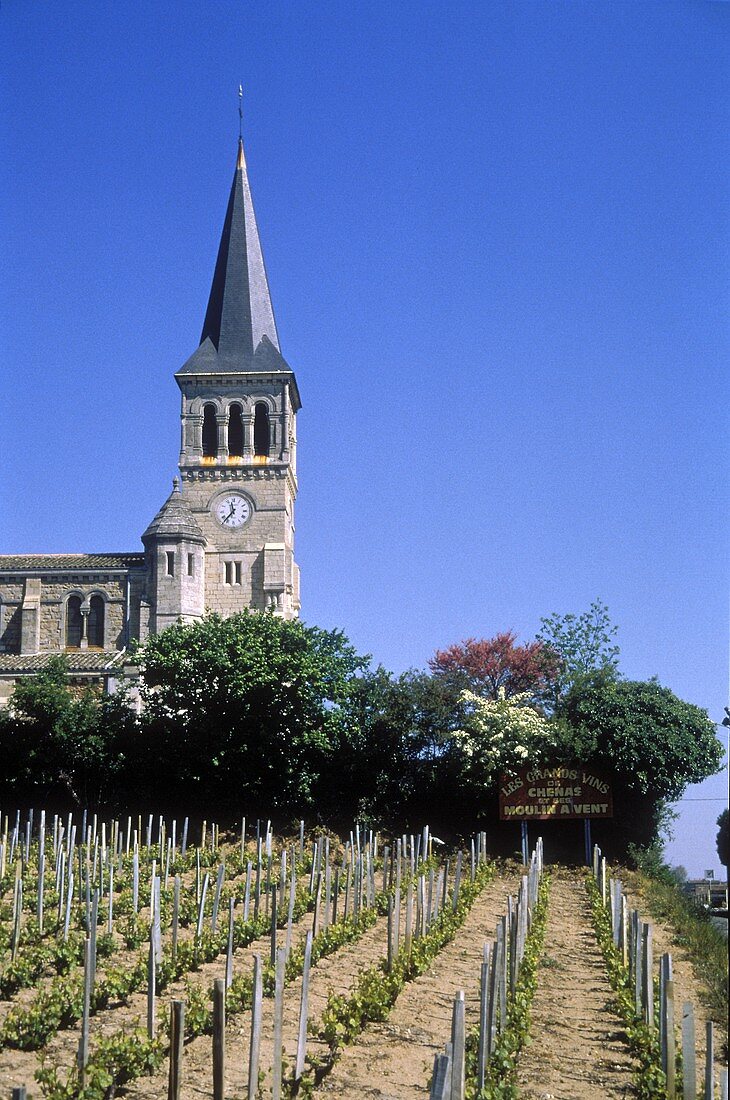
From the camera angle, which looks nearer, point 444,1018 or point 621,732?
point 444,1018

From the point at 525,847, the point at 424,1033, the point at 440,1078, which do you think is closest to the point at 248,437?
the point at 525,847

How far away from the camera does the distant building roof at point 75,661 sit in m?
47.8

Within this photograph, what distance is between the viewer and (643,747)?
2833 centimetres

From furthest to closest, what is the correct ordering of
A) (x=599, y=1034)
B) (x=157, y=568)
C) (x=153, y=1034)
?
(x=157, y=568) → (x=599, y=1034) → (x=153, y=1034)

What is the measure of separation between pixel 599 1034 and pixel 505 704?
1745 cm

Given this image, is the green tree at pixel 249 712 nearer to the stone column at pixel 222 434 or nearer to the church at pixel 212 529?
the church at pixel 212 529

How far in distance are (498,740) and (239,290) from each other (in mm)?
39087

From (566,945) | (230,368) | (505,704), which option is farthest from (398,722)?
(230,368)

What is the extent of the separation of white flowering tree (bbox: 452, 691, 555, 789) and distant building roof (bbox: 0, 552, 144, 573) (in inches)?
1081

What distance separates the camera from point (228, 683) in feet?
102

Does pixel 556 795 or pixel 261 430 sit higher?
pixel 261 430

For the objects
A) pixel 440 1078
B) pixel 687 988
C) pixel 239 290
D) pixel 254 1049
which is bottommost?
pixel 687 988

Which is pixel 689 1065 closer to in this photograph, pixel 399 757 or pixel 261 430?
pixel 399 757

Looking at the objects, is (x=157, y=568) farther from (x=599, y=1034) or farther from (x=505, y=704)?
(x=599, y=1034)
